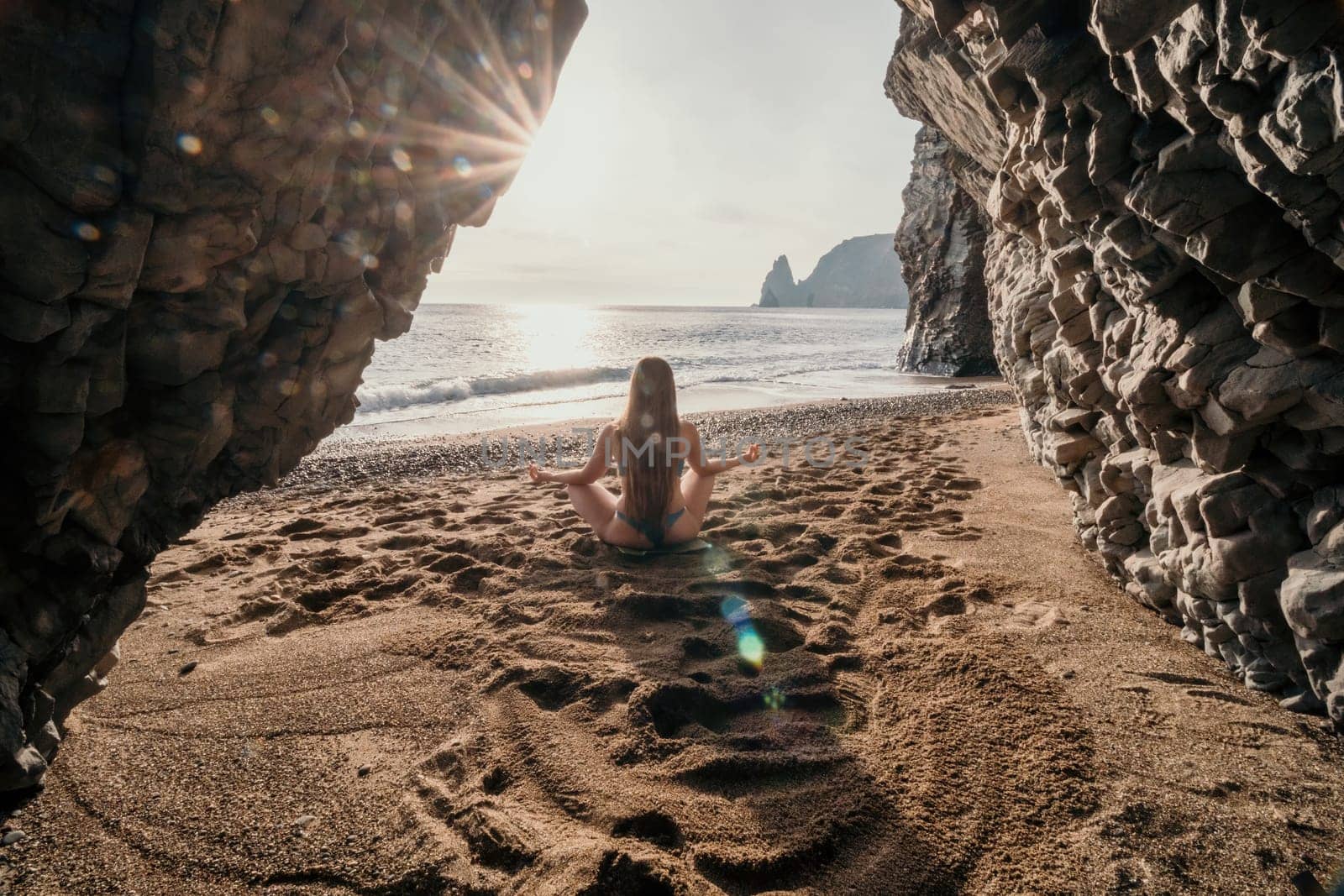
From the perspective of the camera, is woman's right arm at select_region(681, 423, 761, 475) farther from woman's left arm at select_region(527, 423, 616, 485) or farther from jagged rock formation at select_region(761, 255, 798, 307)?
jagged rock formation at select_region(761, 255, 798, 307)

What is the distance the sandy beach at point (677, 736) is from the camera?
191 cm

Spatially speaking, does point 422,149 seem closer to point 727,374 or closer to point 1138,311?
point 1138,311

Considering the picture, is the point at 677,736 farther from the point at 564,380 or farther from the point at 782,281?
the point at 782,281

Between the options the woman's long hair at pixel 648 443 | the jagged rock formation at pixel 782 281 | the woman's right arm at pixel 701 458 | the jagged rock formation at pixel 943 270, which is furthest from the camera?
the jagged rock formation at pixel 782 281

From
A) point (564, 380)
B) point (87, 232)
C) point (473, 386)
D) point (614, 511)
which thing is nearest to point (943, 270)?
point (564, 380)

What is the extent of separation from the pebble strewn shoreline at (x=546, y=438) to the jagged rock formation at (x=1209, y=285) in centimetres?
624

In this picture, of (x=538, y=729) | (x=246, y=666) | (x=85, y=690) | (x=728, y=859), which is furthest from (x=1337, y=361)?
(x=85, y=690)

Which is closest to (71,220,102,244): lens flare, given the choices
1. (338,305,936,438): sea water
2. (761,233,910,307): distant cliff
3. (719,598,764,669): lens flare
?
(719,598,764,669): lens flare

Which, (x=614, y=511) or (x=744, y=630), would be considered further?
(x=614, y=511)

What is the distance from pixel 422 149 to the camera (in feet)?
11.6

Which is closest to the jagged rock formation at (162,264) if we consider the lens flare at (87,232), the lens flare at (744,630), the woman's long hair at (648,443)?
the lens flare at (87,232)

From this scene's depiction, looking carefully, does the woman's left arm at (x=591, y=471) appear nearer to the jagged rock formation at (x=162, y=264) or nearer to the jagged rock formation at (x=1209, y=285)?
the jagged rock formation at (x=162, y=264)

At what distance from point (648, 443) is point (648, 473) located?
0.75 ft

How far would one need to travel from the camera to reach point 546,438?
35.6 ft
